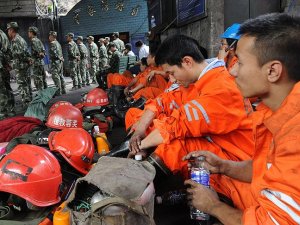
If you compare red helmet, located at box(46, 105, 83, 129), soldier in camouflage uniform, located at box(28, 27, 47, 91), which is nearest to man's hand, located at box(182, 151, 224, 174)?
red helmet, located at box(46, 105, 83, 129)

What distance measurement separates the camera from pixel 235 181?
76.5 inches

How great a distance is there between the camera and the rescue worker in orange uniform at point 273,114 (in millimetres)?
1016

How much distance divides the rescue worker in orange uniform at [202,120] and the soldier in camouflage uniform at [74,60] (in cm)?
1062

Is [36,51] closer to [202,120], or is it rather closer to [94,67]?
[94,67]

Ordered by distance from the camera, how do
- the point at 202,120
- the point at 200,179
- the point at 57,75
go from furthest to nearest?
the point at 57,75
the point at 202,120
the point at 200,179

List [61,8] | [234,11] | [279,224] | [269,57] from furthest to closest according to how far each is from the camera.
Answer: [61,8]
[234,11]
[269,57]
[279,224]

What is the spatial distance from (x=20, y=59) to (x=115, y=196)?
8.15 m

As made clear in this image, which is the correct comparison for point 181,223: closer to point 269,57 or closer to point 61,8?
point 269,57

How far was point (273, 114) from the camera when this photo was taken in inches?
45.5

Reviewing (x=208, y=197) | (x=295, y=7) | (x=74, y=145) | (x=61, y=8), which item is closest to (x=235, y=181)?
(x=208, y=197)

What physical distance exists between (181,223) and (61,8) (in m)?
21.3

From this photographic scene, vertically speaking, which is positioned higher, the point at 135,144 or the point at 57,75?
the point at 57,75

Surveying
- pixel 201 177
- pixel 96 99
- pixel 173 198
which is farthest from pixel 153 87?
pixel 201 177

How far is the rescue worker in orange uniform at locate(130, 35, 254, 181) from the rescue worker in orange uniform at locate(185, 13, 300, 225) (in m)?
0.71
